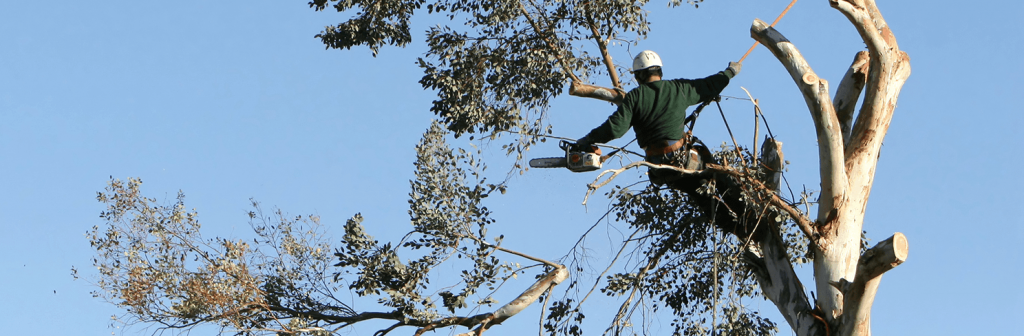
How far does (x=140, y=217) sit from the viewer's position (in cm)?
1109

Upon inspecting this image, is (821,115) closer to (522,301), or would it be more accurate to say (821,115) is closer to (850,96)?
(850,96)

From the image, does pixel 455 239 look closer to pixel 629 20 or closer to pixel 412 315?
pixel 412 315

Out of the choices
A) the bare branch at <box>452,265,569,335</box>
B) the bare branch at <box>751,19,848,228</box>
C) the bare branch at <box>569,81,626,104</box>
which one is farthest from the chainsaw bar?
the bare branch at <box>751,19,848,228</box>

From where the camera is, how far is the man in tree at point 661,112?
934cm

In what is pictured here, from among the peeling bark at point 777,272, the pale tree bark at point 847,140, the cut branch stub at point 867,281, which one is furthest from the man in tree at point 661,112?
the cut branch stub at point 867,281

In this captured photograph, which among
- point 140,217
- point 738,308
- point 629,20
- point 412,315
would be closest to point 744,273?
point 738,308

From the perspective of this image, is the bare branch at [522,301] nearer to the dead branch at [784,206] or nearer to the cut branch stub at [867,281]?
the dead branch at [784,206]

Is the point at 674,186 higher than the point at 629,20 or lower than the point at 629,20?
lower

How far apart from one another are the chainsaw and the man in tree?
89 millimetres

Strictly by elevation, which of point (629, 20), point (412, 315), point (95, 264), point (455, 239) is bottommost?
point (412, 315)

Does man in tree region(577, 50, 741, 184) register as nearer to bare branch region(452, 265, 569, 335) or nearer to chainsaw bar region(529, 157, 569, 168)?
chainsaw bar region(529, 157, 569, 168)

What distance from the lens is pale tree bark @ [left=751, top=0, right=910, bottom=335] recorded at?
30.8 feet

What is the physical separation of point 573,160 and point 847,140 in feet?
7.62

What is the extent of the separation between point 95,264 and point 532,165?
13.1ft
